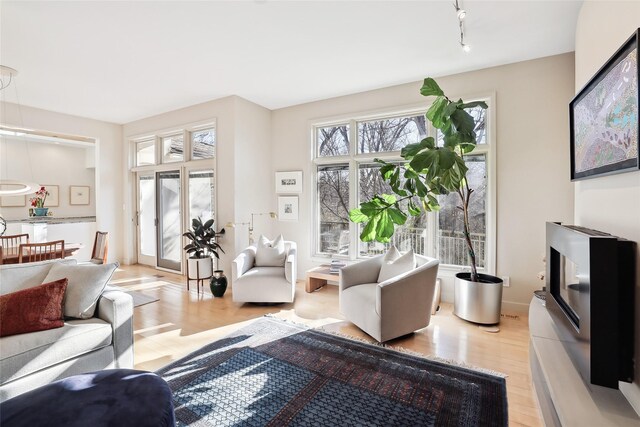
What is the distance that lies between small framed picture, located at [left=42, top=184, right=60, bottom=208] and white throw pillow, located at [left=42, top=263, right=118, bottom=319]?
5.89 meters

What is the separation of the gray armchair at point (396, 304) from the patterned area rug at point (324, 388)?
218mm

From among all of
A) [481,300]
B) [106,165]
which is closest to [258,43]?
[481,300]

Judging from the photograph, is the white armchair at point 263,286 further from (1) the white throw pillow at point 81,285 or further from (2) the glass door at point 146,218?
(2) the glass door at point 146,218

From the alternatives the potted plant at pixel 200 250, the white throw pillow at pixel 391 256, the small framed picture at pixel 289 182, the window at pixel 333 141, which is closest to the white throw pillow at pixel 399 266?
the white throw pillow at pixel 391 256

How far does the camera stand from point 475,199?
3695 mm

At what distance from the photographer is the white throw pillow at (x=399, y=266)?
9.89ft

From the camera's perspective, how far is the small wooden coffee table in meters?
4.00

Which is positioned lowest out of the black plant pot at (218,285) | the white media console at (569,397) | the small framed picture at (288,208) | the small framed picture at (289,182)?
the black plant pot at (218,285)

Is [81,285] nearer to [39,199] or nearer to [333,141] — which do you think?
[333,141]

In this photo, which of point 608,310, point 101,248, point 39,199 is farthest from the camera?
point 39,199

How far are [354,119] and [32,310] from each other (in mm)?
4103

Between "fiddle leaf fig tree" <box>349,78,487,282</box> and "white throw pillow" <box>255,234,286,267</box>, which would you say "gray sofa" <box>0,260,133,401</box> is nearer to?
"white throw pillow" <box>255,234,286,267</box>

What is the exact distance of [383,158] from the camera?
424 cm

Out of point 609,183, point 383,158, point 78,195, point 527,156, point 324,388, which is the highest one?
point 383,158
